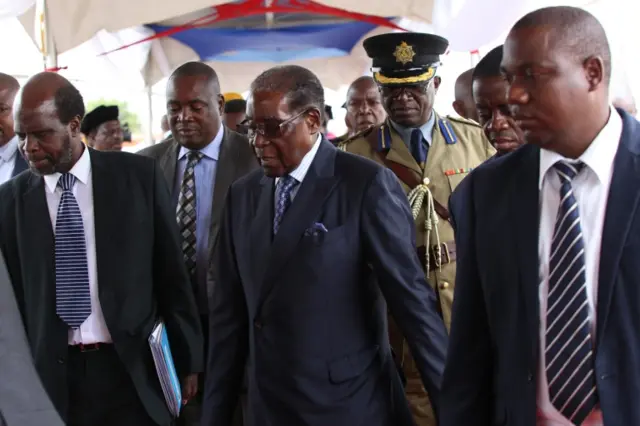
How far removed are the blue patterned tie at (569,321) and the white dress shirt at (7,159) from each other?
3.09 m

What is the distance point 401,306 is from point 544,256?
0.79m

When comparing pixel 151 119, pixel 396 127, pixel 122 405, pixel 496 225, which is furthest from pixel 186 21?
pixel 496 225

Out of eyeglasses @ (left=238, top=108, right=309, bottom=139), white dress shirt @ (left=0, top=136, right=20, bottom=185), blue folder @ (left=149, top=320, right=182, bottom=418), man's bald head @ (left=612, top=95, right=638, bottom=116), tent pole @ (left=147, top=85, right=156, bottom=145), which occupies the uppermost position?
eyeglasses @ (left=238, top=108, right=309, bottom=139)

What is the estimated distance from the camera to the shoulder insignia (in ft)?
11.9

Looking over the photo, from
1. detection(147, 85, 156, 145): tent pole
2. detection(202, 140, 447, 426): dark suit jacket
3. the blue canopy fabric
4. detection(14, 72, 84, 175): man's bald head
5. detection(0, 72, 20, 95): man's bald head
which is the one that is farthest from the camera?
detection(147, 85, 156, 145): tent pole

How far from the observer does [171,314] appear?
10.4 ft

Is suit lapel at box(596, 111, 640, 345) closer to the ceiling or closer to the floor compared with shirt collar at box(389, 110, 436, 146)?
closer to the ceiling

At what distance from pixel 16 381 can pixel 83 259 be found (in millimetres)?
1012

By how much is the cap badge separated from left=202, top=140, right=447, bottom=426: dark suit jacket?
1.11 m

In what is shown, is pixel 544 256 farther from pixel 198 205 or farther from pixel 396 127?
pixel 198 205

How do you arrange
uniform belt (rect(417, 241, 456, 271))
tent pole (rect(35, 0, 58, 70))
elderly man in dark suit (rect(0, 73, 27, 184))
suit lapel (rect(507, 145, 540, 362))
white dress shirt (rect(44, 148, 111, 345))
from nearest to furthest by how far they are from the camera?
suit lapel (rect(507, 145, 540, 362)) → white dress shirt (rect(44, 148, 111, 345)) → uniform belt (rect(417, 241, 456, 271)) → elderly man in dark suit (rect(0, 73, 27, 184)) → tent pole (rect(35, 0, 58, 70))

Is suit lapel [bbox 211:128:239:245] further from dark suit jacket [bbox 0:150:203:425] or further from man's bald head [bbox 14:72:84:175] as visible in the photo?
man's bald head [bbox 14:72:84:175]

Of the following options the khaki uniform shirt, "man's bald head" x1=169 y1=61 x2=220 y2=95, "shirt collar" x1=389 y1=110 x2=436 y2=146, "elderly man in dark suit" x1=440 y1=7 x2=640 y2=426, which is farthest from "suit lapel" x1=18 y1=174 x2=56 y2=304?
"elderly man in dark suit" x1=440 y1=7 x2=640 y2=426

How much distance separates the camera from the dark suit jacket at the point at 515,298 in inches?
62.0
